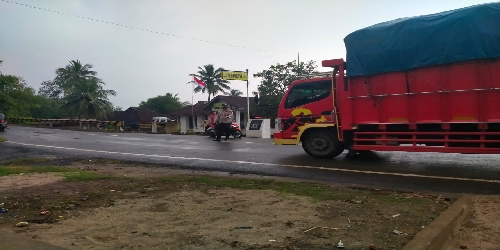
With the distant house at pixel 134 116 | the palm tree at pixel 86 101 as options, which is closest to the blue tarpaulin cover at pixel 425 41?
the palm tree at pixel 86 101

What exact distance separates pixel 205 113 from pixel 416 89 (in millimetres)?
36321

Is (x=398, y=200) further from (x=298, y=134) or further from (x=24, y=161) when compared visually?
(x=24, y=161)

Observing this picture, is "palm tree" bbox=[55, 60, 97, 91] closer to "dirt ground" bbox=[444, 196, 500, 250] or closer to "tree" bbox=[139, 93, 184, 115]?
"tree" bbox=[139, 93, 184, 115]

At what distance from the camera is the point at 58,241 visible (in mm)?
3826

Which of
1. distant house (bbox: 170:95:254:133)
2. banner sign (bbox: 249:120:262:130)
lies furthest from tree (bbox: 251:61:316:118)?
banner sign (bbox: 249:120:262:130)

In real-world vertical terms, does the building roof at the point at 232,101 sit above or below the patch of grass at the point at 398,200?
above

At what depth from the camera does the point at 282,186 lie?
679 centimetres


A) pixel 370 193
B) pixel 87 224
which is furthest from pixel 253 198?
pixel 87 224

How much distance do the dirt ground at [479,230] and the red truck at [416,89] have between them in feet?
12.4

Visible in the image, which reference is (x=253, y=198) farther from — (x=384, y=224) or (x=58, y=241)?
(x=58, y=241)

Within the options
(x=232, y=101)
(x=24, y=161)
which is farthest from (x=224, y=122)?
(x=232, y=101)

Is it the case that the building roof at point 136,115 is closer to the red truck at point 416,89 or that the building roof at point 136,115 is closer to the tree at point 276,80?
the tree at point 276,80

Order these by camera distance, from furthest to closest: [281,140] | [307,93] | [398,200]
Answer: [281,140] < [307,93] < [398,200]

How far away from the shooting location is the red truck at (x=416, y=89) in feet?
27.2
